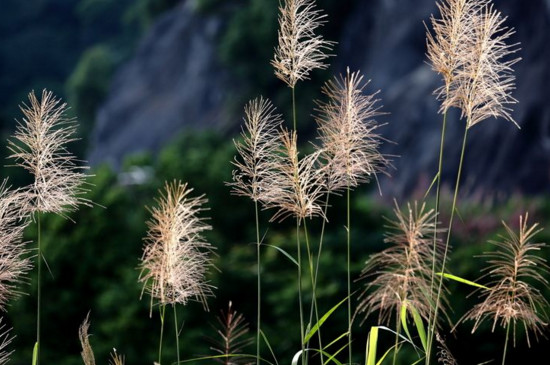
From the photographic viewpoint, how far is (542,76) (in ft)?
47.0

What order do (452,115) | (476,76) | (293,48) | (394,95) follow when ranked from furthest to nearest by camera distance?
(394,95), (452,115), (293,48), (476,76)

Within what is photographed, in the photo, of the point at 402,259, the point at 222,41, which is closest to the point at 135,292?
the point at 402,259

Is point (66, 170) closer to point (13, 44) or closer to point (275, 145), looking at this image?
point (275, 145)

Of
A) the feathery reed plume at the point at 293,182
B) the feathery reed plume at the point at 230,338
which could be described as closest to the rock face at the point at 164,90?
the feathery reed plume at the point at 230,338

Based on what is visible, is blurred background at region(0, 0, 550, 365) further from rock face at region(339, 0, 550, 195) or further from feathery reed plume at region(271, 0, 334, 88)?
feathery reed plume at region(271, 0, 334, 88)

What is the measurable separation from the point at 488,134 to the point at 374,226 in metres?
6.13

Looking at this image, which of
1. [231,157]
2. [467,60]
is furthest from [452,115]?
[467,60]

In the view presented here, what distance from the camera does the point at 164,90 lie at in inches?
1086

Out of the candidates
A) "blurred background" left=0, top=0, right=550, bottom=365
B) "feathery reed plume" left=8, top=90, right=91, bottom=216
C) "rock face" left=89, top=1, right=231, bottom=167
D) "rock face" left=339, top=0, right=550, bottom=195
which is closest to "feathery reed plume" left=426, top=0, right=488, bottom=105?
"blurred background" left=0, top=0, right=550, bottom=365

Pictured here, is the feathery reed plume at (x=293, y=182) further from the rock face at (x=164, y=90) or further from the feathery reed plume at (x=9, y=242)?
the rock face at (x=164, y=90)

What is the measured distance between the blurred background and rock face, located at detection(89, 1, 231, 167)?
0.05 meters

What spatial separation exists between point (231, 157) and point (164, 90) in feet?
59.3

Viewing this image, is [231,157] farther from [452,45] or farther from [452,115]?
[452,45]

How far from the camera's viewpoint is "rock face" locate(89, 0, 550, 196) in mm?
14148
